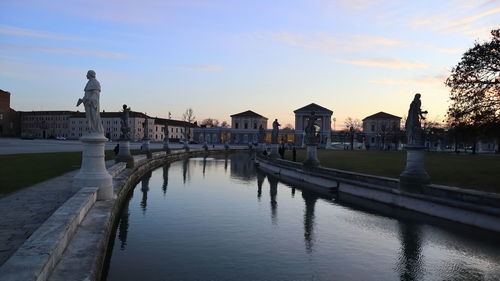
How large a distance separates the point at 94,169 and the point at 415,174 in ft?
39.6

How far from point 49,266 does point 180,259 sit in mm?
4279

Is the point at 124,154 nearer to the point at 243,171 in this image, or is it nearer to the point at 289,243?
the point at 243,171

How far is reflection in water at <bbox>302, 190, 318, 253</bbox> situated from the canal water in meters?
0.04

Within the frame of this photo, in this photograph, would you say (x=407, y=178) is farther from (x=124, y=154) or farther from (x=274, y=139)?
(x=274, y=139)

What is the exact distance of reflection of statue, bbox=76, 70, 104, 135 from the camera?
11516mm

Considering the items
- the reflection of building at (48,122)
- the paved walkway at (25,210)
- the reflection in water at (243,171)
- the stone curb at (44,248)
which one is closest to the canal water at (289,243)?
the stone curb at (44,248)

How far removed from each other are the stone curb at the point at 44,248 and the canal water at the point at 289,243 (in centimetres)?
152

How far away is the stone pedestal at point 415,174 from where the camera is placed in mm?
15911

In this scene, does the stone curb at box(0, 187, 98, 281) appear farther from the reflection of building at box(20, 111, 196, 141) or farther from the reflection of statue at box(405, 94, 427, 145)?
the reflection of building at box(20, 111, 196, 141)

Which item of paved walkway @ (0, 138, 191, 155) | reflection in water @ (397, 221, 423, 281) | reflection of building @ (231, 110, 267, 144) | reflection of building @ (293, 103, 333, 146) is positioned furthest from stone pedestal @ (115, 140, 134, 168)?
reflection of building @ (231, 110, 267, 144)

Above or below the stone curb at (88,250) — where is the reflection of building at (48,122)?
above

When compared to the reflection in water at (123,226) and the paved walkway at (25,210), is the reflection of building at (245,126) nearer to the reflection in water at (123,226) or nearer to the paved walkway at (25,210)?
the reflection in water at (123,226)

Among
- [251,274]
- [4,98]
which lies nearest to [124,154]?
[251,274]

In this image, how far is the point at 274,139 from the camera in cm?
4041
